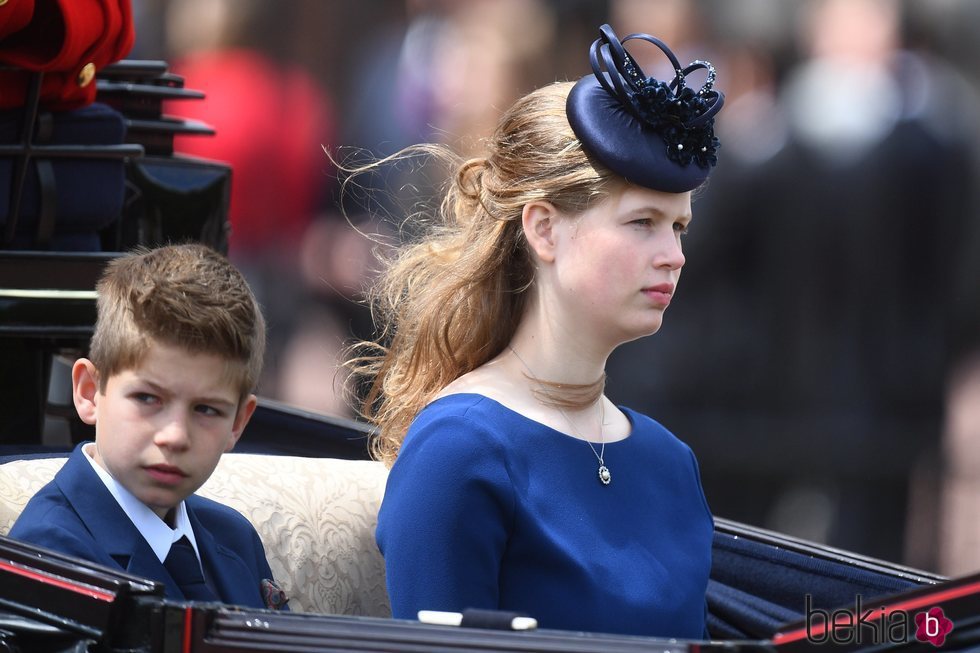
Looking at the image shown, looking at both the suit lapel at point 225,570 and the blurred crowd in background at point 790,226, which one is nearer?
the suit lapel at point 225,570

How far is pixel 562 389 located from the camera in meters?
2.47

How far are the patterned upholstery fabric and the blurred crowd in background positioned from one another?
8.67 feet

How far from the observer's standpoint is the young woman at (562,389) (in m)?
2.28

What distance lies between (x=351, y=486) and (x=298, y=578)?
0.24 meters

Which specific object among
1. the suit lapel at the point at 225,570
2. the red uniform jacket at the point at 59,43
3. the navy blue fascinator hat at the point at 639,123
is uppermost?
the red uniform jacket at the point at 59,43

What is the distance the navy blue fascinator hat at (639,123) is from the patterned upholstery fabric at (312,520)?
0.74m

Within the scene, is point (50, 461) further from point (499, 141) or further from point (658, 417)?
point (658, 417)

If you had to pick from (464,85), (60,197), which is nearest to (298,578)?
(60,197)

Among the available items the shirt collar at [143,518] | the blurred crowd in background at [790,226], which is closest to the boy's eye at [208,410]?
the shirt collar at [143,518]

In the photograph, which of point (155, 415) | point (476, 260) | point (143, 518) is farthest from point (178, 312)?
point (476, 260)

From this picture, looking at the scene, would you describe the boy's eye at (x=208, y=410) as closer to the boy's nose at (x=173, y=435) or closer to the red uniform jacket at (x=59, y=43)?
the boy's nose at (x=173, y=435)

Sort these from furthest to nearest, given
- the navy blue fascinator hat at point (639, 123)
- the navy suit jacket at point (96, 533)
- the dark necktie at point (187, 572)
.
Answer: the navy blue fascinator hat at point (639, 123) < the dark necktie at point (187, 572) < the navy suit jacket at point (96, 533)

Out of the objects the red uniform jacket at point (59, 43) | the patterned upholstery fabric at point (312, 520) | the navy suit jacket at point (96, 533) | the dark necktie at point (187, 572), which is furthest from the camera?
the red uniform jacket at point (59, 43)

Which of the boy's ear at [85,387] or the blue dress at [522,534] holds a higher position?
the boy's ear at [85,387]
